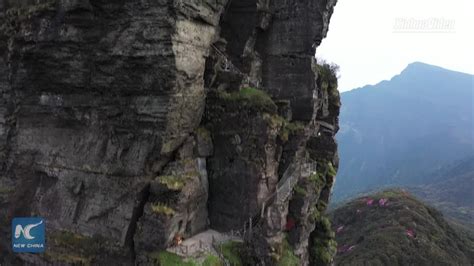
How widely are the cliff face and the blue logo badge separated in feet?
1.20

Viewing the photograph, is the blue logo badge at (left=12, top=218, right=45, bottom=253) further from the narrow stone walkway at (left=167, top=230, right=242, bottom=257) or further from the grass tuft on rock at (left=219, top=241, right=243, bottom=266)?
the grass tuft on rock at (left=219, top=241, right=243, bottom=266)

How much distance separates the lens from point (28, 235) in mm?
18312

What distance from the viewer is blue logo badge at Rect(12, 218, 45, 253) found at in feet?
58.3

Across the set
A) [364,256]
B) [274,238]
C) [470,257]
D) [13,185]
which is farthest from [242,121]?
[470,257]

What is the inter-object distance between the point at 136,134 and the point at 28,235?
6.76m

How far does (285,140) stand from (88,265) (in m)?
9.85

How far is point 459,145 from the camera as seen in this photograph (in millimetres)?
160750

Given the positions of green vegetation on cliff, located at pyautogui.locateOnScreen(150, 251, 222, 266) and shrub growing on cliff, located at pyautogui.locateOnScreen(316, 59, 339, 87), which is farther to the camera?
shrub growing on cliff, located at pyautogui.locateOnScreen(316, 59, 339, 87)

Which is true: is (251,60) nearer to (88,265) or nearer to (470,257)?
(88,265)

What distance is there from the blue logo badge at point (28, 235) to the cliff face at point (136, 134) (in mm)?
367

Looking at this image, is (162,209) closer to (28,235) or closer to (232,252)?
(232,252)

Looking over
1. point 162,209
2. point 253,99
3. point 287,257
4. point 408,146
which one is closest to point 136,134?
point 162,209

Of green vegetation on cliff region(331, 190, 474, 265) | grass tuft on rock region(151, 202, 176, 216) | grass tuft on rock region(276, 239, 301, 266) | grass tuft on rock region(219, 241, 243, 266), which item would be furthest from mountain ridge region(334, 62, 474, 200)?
grass tuft on rock region(151, 202, 176, 216)

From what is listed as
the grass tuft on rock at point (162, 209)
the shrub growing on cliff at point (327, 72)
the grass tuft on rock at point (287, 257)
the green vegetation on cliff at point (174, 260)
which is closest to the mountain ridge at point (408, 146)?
the shrub growing on cliff at point (327, 72)
